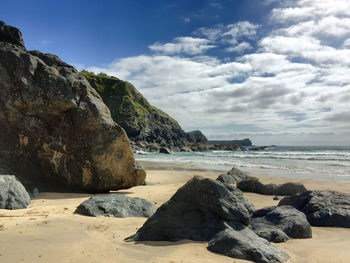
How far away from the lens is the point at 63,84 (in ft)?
27.9

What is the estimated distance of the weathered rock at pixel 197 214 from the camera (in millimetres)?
3926

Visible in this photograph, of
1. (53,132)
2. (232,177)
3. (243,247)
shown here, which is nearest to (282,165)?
(232,177)

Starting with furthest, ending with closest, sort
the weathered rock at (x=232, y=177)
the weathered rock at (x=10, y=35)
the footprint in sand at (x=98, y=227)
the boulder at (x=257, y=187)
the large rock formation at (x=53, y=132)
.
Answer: the weathered rock at (x=232, y=177)
the boulder at (x=257, y=187)
the weathered rock at (x=10, y=35)
the large rock formation at (x=53, y=132)
the footprint in sand at (x=98, y=227)

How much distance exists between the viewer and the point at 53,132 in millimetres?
8266

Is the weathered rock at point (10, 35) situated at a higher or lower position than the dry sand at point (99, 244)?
higher

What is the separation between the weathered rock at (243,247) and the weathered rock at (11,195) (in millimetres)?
4320

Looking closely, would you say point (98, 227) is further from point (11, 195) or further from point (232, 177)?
point (232, 177)

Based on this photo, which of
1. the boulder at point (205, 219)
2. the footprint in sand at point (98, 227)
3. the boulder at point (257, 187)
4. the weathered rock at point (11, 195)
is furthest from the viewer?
the boulder at point (257, 187)

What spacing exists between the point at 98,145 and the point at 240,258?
611 cm

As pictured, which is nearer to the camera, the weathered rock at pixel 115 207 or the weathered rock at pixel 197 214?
the weathered rock at pixel 197 214

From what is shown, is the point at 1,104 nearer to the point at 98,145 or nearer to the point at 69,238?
the point at 98,145

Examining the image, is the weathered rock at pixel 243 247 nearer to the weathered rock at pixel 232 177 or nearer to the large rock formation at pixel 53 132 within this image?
the large rock formation at pixel 53 132

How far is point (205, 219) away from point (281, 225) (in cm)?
174

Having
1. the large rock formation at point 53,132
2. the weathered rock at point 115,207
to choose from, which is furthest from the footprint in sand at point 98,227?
the large rock formation at point 53,132
